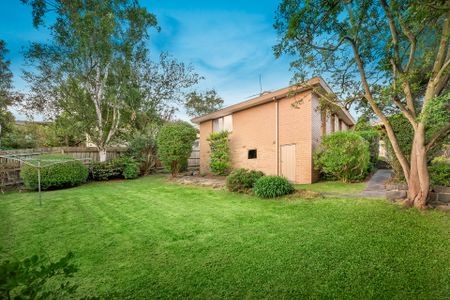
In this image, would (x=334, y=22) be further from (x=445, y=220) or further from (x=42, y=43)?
(x=42, y=43)

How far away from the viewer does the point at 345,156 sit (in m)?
7.27

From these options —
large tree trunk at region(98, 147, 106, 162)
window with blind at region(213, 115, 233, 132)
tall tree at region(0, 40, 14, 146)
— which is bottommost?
large tree trunk at region(98, 147, 106, 162)

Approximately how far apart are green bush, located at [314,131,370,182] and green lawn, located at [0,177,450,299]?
259cm

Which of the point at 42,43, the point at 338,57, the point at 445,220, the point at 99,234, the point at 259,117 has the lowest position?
the point at 99,234

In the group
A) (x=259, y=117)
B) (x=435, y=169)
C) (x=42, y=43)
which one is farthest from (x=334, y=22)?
(x=42, y=43)

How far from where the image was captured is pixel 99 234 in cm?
376

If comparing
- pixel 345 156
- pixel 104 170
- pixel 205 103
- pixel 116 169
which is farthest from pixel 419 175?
pixel 205 103

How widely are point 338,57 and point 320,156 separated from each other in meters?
3.93

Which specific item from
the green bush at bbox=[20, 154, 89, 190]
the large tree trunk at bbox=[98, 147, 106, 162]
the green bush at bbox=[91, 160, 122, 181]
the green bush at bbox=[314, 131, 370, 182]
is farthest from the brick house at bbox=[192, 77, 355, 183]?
the green bush at bbox=[20, 154, 89, 190]

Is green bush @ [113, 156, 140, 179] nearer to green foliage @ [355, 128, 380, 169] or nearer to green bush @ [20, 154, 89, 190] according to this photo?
green bush @ [20, 154, 89, 190]

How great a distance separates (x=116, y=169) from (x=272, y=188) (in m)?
9.47

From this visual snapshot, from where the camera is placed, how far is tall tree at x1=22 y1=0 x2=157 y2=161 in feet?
33.8

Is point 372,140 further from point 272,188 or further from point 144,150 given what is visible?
point 144,150

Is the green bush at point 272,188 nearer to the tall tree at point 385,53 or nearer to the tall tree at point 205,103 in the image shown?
the tall tree at point 385,53
